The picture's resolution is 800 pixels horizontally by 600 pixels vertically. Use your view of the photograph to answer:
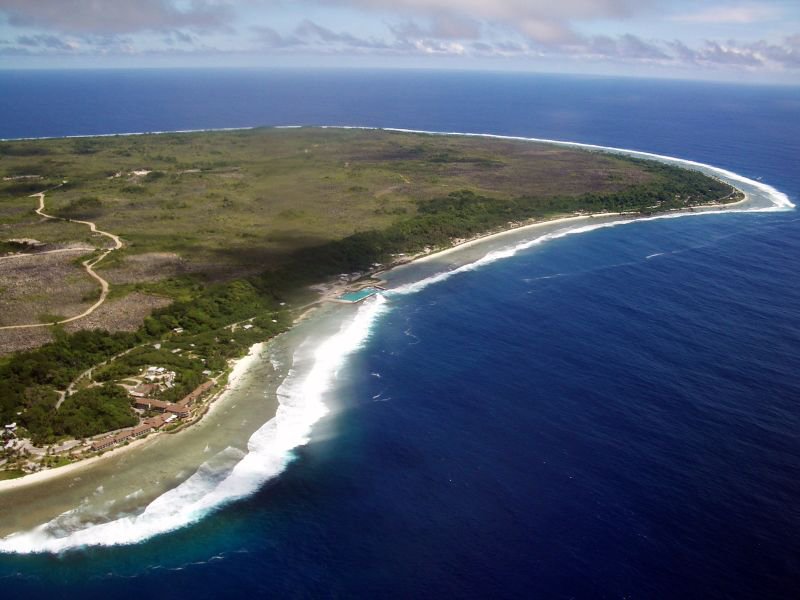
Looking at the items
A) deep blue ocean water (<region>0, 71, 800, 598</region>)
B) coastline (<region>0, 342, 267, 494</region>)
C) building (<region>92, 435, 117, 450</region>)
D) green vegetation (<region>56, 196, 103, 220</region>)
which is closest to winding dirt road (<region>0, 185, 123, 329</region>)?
green vegetation (<region>56, 196, 103, 220</region>)

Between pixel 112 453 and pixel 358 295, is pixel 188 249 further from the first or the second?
pixel 112 453

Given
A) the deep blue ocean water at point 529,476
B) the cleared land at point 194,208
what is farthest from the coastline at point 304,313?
the cleared land at point 194,208

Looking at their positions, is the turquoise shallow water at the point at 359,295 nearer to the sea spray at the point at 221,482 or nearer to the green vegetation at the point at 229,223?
the green vegetation at the point at 229,223

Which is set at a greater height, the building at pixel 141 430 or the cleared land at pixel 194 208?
the cleared land at pixel 194 208

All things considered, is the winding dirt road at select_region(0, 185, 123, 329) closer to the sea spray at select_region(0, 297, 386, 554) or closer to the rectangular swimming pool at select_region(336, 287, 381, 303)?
the sea spray at select_region(0, 297, 386, 554)

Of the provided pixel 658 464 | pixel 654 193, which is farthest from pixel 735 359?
pixel 654 193
